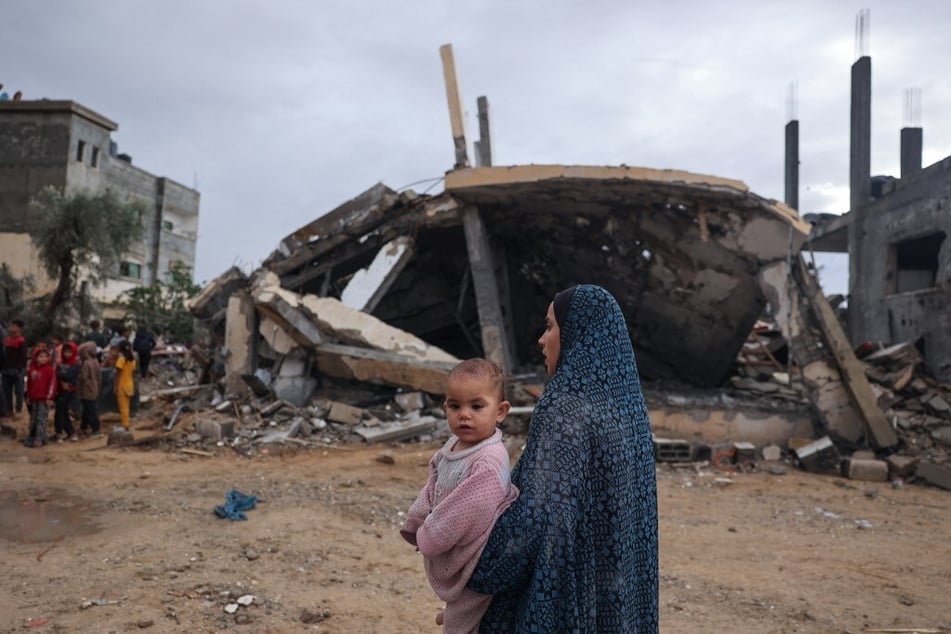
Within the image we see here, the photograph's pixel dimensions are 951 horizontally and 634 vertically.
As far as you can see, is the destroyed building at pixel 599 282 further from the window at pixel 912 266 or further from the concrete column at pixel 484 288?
the window at pixel 912 266

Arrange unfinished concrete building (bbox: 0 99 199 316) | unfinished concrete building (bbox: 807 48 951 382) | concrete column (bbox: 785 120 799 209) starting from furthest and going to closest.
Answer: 1. concrete column (bbox: 785 120 799 209)
2. unfinished concrete building (bbox: 0 99 199 316)
3. unfinished concrete building (bbox: 807 48 951 382)

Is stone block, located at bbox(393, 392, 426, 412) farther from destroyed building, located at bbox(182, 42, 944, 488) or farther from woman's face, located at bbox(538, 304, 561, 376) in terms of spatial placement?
woman's face, located at bbox(538, 304, 561, 376)

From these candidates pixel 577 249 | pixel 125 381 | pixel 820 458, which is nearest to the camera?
pixel 820 458

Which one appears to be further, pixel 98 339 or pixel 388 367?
pixel 98 339

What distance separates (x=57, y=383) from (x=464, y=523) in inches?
356

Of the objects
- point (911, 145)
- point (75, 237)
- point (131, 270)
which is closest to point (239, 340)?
point (75, 237)

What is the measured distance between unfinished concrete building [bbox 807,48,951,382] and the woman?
10.3 metres

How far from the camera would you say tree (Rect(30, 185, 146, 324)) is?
17.0 metres

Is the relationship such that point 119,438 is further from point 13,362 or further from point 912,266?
point 912,266

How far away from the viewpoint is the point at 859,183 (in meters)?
17.2

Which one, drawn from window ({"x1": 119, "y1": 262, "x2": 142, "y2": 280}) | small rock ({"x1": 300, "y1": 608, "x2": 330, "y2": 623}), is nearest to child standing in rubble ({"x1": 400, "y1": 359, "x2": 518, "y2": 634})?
small rock ({"x1": 300, "y1": 608, "x2": 330, "y2": 623})

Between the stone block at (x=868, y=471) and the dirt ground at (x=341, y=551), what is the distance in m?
0.33

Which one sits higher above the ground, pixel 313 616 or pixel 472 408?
pixel 472 408

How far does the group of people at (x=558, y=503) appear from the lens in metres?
1.63
